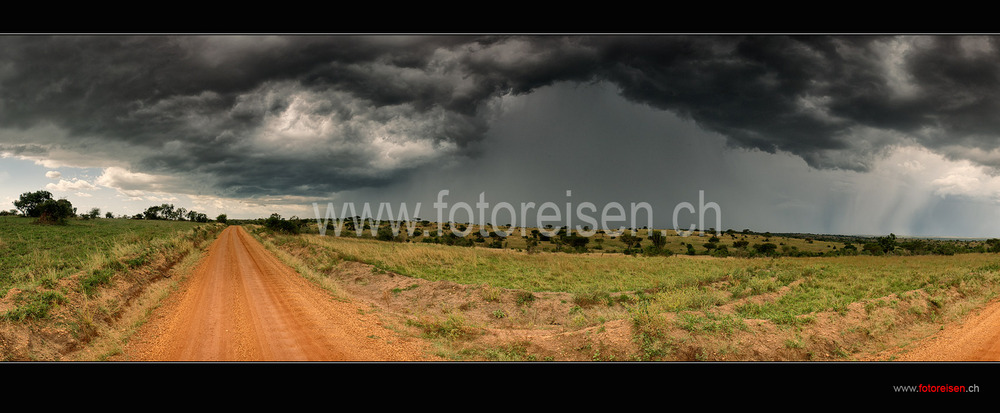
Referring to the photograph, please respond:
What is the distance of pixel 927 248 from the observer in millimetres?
45438

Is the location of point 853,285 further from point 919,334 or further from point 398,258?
point 398,258

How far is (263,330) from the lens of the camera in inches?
388

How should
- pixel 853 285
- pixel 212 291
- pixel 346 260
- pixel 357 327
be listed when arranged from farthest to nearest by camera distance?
pixel 346 260, pixel 853 285, pixel 212 291, pixel 357 327

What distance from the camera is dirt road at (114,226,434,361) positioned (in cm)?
830

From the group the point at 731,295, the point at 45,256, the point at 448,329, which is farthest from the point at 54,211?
the point at 731,295

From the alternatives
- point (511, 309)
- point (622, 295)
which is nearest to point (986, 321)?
point (622, 295)

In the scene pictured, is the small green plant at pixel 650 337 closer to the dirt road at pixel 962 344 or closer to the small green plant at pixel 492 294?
the dirt road at pixel 962 344

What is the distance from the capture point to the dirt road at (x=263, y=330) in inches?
327

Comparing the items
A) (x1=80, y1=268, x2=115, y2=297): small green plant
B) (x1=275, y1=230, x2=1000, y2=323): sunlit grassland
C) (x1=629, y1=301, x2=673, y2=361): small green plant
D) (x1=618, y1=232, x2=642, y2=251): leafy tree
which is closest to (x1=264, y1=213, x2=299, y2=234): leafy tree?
(x1=275, y1=230, x2=1000, y2=323): sunlit grassland

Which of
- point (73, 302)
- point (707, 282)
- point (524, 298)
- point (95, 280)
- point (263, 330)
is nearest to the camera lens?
point (263, 330)

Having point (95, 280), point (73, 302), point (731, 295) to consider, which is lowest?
point (731, 295)

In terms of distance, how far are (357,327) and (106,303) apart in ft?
31.0

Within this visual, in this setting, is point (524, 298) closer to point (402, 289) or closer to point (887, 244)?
point (402, 289)

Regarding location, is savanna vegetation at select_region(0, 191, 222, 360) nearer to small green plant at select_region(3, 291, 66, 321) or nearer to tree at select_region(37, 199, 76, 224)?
small green plant at select_region(3, 291, 66, 321)
